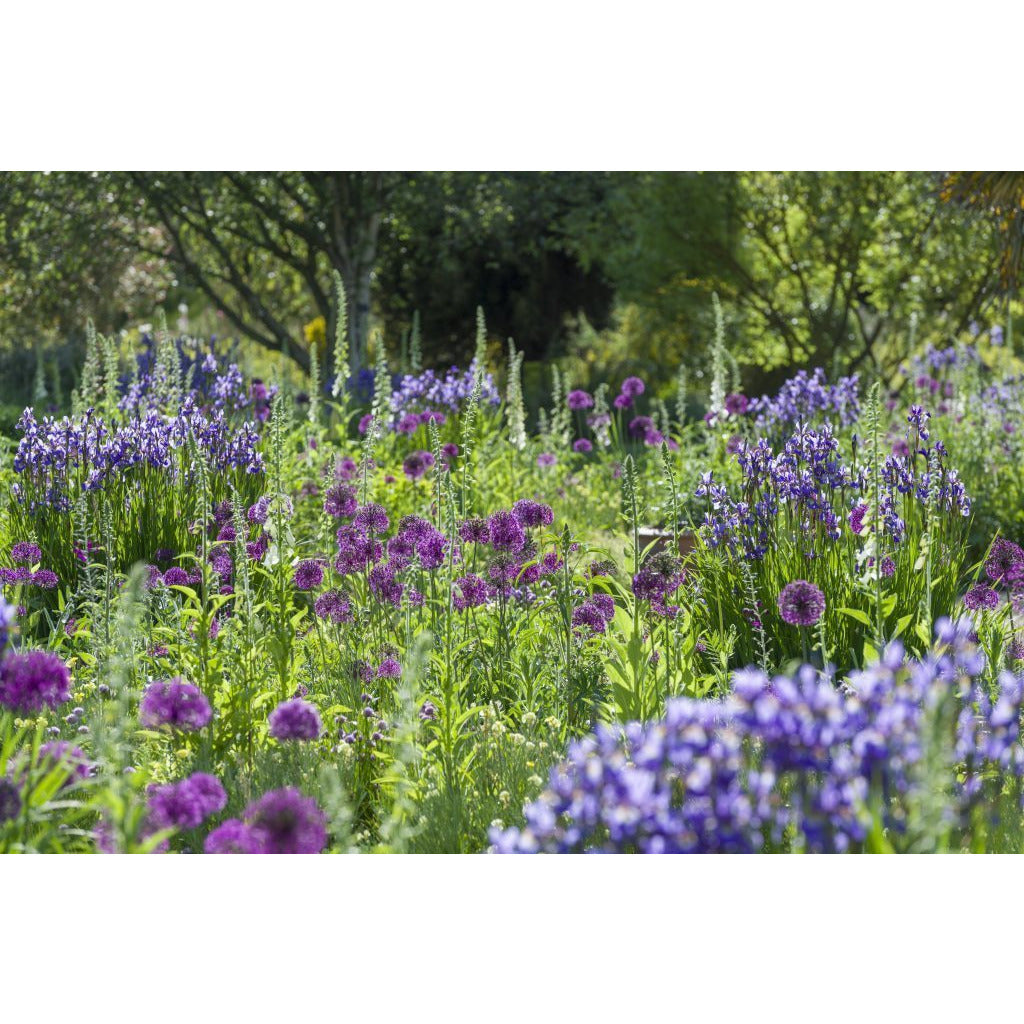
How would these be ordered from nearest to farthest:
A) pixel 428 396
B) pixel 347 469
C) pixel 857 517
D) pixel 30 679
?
1. pixel 30 679
2. pixel 857 517
3. pixel 347 469
4. pixel 428 396

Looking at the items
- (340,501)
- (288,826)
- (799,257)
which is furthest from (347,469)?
(799,257)

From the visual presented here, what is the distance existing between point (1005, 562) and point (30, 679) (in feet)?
10.6

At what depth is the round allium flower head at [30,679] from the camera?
104 inches

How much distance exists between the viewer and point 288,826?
7.34ft

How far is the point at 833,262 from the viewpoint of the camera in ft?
47.4

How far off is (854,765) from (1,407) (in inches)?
415

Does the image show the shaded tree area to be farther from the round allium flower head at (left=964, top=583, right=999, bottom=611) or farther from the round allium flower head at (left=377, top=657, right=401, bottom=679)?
the round allium flower head at (left=964, top=583, right=999, bottom=611)

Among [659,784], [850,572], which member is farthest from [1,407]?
[659,784]

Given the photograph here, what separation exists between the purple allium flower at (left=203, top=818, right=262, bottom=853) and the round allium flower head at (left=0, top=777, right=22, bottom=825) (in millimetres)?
518

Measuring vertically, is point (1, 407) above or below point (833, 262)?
below

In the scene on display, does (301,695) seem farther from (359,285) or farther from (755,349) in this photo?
(755,349)

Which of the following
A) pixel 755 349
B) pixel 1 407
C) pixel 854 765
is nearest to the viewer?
pixel 854 765

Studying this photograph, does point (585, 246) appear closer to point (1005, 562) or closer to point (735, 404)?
point (735, 404)

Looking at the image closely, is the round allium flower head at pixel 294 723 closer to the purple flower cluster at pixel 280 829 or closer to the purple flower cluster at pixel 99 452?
the purple flower cluster at pixel 280 829
